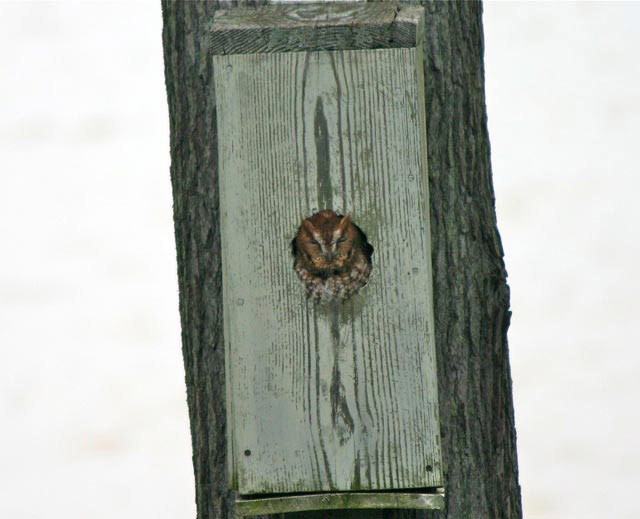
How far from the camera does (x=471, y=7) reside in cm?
339

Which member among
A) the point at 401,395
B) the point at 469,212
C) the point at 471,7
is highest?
the point at 471,7

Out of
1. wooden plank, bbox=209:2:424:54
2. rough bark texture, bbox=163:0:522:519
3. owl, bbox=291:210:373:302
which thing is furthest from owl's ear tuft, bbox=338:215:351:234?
rough bark texture, bbox=163:0:522:519

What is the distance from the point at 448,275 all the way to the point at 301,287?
0.60m

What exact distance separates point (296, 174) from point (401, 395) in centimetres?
53

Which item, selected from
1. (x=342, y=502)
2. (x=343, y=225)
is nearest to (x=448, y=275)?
(x=343, y=225)

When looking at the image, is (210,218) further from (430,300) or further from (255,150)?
(430,300)

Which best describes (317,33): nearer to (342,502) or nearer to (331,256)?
(331,256)

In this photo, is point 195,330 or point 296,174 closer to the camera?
point 296,174

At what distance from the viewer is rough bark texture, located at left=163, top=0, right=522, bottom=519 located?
3.30 metres

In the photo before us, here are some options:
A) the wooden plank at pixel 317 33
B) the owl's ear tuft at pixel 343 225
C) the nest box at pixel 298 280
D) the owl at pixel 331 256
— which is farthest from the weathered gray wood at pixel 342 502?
the wooden plank at pixel 317 33

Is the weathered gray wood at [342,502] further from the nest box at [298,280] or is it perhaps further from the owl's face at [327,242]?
the owl's face at [327,242]

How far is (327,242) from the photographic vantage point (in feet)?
9.14

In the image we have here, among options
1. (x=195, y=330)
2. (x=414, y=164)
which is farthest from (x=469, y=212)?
(x=195, y=330)

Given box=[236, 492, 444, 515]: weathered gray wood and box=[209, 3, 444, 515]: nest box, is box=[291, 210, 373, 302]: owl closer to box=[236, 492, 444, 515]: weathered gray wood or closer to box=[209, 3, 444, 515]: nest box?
box=[209, 3, 444, 515]: nest box
